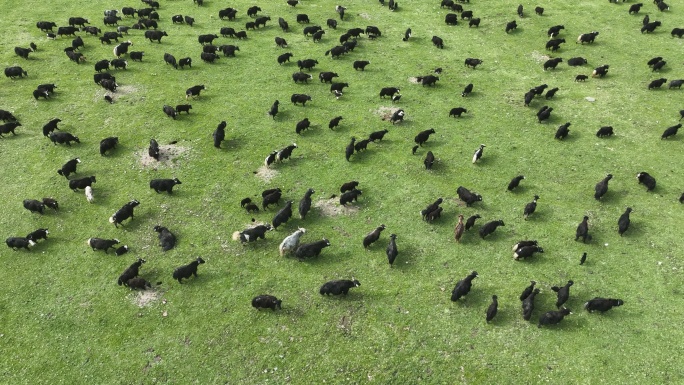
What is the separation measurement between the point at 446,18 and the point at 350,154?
2137 centimetres

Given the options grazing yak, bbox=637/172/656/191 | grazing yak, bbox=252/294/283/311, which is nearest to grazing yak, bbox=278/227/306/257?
grazing yak, bbox=252/294/283/311

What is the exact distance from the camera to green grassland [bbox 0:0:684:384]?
1577 cm

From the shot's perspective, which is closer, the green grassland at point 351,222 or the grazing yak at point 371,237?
the green grassland at point 351,222

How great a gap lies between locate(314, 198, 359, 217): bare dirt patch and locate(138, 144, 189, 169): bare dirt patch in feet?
28.9

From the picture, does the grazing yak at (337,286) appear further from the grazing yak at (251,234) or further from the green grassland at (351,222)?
the grazing yak at (251,234)

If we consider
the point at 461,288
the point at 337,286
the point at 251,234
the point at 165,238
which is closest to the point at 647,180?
the point at 461,288

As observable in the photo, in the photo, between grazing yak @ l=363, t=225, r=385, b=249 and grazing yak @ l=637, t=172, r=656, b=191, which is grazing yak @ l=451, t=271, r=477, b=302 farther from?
grazing yak @ l=637, t=172, r=656, b=191

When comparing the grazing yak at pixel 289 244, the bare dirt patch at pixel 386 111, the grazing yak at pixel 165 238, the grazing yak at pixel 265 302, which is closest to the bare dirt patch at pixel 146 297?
the grazing yak at pixel 165 238

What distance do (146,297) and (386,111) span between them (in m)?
17.8

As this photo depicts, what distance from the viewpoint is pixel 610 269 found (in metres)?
18.5

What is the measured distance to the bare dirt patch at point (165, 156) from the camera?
978 inches

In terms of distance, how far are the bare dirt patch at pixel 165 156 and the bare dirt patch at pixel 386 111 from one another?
11841mm

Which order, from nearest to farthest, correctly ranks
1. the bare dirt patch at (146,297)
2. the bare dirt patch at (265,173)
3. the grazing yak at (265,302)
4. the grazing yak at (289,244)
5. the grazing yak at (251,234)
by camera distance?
1. the grazing yak at (265,302)
2. the bare dirt patch at (146,297)
3. the grazing yak at (289,244)
4. the grazing yak at (251,234)
5. the bare dirt patch at (265,173)

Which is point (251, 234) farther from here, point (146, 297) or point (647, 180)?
point (647, 180)
